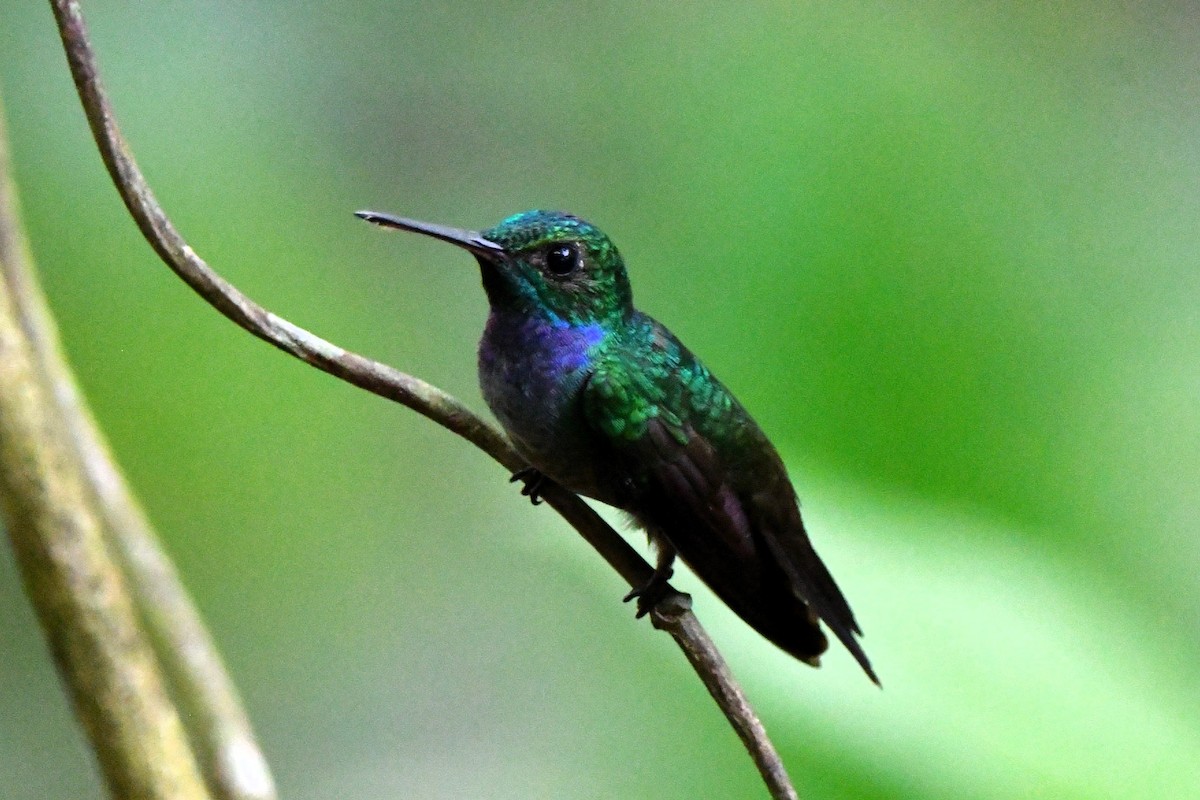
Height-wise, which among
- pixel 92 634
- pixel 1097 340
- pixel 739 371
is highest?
pixel 1097 340

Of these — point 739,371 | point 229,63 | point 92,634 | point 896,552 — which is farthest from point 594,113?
point 92,634

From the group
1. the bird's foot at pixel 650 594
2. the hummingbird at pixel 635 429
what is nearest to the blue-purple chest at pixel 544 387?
the hummingbird at pixel 635 429

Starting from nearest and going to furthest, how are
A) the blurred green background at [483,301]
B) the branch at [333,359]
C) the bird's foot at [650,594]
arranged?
the branch at [333,359] < the bird's foot at [650,594] < the blurred green background at [483,301]

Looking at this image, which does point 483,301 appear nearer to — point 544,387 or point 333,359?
point 544,387

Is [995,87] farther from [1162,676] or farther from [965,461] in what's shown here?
[1162,676]

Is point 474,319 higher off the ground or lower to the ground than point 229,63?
lower

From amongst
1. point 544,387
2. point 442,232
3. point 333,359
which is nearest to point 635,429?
point 544,387

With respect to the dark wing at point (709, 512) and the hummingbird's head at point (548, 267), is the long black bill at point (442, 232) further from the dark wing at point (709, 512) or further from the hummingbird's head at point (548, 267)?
the dark wing at point (709, 512)
